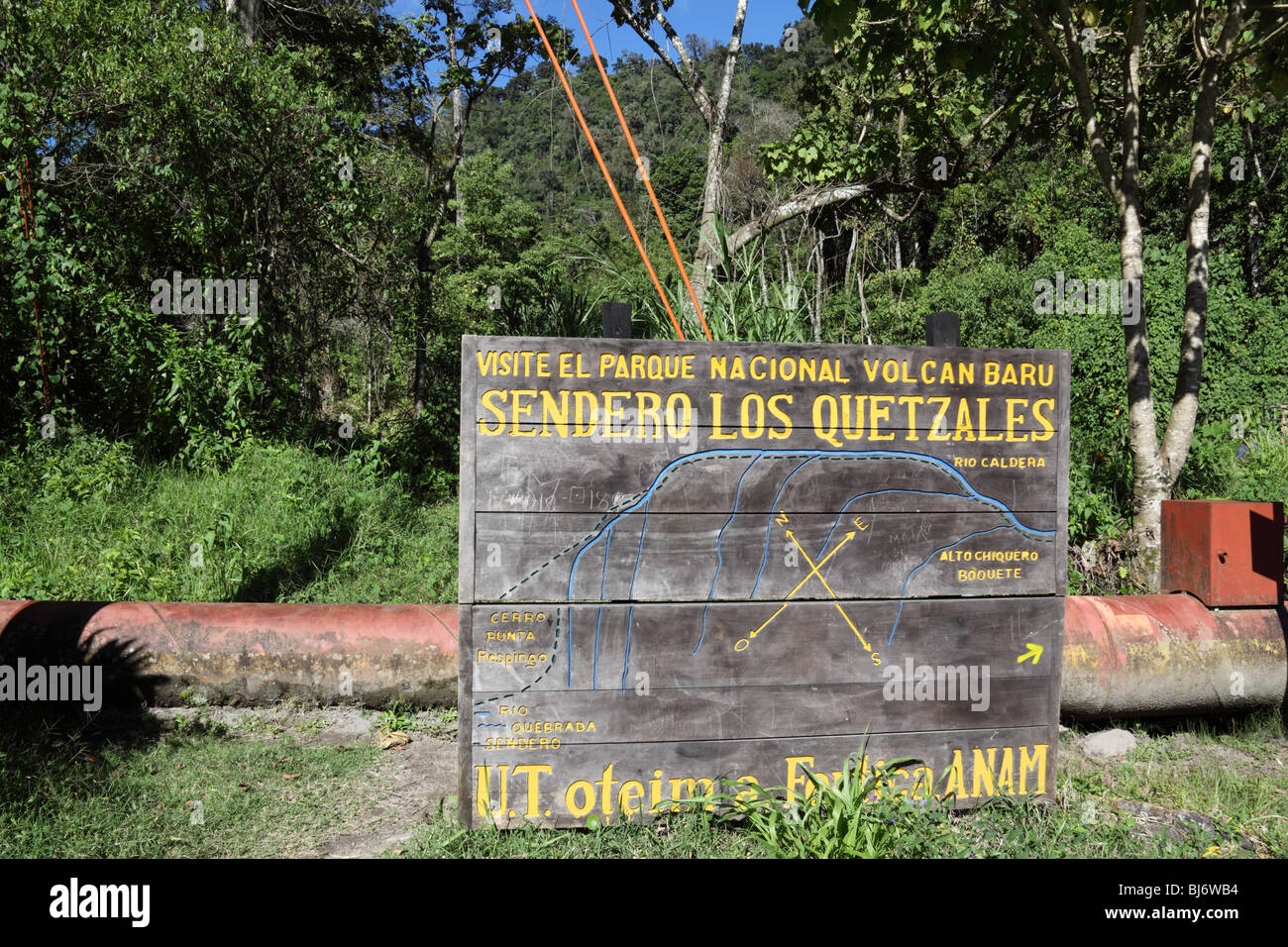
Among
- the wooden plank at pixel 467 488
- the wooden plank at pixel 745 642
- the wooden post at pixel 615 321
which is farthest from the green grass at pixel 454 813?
the wooden post at pixel 615 321

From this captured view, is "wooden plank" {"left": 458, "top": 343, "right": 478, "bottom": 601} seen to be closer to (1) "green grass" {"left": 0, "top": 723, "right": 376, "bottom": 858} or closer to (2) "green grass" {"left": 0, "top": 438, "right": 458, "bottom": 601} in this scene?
(1) "green grass" {"left": 0, "top": 723, "right": 376, "bottom": 858}

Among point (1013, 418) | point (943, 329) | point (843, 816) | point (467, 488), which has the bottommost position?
point (843, 816)

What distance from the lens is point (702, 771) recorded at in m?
3.28

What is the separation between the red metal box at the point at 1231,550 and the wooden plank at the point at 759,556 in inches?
54.6

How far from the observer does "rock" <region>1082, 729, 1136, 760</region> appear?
4.20 meters

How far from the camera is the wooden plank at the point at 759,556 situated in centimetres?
317

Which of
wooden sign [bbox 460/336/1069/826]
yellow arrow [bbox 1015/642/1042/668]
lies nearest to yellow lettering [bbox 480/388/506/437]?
wooden sign [bbox 460/336/1069/826]

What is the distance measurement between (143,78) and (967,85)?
695cm

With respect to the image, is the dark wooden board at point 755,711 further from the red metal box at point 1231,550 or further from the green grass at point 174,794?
the red metal box at point 1231,550

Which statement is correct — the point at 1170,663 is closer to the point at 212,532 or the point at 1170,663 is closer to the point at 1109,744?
the point at 1109,744

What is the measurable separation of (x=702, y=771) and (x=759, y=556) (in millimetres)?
809

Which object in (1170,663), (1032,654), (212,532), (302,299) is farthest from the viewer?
(302,299)

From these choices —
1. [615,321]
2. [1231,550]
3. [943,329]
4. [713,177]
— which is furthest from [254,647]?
[713,177]

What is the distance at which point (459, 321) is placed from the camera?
35.6ft
